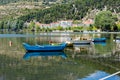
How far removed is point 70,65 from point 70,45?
1212 inches

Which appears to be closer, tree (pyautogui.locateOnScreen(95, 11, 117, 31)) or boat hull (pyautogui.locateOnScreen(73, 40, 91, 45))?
boat hull (pyautogui.locateOnScreen(73, 40, 91, 45))

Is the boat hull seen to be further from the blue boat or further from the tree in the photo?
the tree

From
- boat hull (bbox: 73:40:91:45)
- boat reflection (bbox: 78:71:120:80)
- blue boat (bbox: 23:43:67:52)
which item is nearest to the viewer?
boat reflection (bbox: 78:71:120:80)

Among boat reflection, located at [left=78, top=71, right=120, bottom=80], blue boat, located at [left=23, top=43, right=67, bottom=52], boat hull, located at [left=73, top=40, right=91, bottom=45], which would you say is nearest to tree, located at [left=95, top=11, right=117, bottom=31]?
boat hull, located at [left=73, top=40, right=91, bottom=45]

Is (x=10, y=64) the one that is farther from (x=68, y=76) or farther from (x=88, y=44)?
(x=88, y=44)

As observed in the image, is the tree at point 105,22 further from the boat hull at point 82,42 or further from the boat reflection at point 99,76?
the boat reflection at point 99,76

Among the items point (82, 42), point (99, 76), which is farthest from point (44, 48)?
point (99, 76)

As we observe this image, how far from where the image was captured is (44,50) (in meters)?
57.1

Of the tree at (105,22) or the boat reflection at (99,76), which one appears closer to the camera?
the boat reflection at (99,76)

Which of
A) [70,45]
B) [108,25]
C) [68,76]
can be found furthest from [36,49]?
[108,25]

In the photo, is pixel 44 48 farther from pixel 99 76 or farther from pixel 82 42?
pixel 99 76

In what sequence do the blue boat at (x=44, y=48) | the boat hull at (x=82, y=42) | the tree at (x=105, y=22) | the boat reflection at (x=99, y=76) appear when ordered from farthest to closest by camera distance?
the tree at (x=105, y=22) < the boat hull at (x=82, y=42) < the blue boat at (x=44, y=48) < the boat reflection at (x=99, y=76)

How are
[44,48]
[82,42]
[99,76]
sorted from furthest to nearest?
[82,42]
[44,48]
[99,76]

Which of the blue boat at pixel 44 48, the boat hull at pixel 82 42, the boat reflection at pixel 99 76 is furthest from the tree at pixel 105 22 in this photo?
the boat reflection at pixel 99 76
